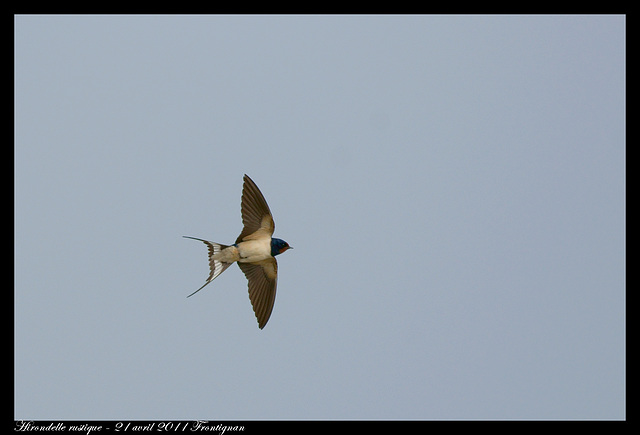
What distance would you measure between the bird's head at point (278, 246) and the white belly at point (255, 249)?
1.5 inches

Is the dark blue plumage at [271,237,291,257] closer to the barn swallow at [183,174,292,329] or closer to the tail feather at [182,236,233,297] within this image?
the barn swallow at [183,174,292,329]

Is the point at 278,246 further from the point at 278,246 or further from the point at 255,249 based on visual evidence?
the point at 255,249

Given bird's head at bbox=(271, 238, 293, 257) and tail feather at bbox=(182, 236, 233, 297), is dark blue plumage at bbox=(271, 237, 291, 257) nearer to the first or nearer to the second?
bird's head at bbox=(271, 238, 293, 257)

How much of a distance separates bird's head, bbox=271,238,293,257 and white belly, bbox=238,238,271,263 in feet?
0.13

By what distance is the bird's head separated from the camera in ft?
19.5

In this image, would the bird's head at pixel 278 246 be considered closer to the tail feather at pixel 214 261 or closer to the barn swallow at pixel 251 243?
the barn swallow at pixel 251 243

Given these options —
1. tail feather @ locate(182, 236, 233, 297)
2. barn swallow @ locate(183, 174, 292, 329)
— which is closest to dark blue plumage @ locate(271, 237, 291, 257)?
barn swallow @ locate(183, 174, 292, 329)

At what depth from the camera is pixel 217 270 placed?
5859 millimetres

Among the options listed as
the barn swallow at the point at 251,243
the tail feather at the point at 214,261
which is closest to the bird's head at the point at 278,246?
the barn swallow at the point at 251,243

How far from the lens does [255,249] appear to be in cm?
595
